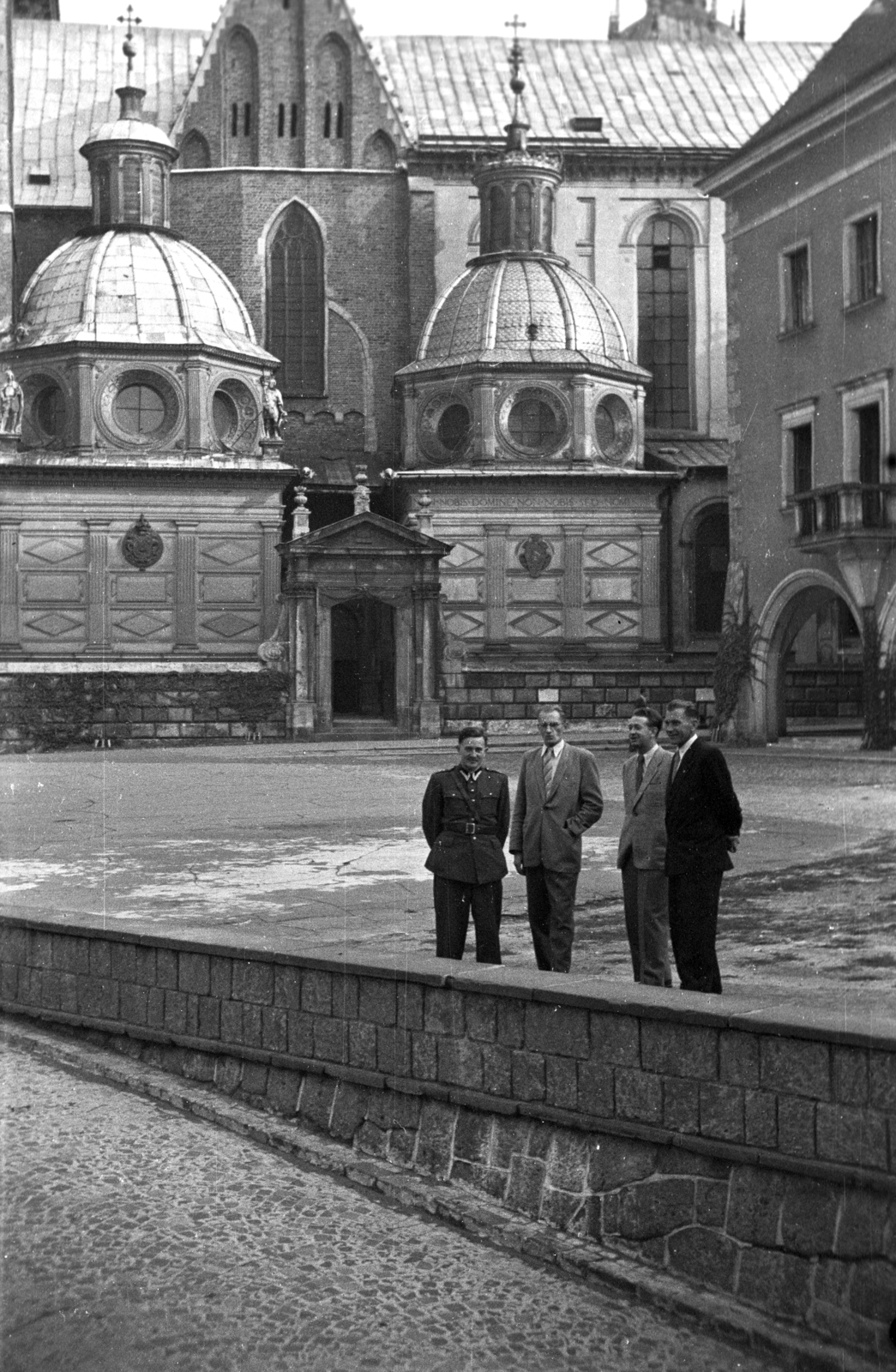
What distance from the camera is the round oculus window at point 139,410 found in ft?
135

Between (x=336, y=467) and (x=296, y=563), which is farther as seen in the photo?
(x=336, y=467)

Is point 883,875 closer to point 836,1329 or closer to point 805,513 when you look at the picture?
point 836,1329

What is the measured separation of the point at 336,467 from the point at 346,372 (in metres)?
2.72

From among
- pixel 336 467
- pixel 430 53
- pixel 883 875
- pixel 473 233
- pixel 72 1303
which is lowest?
pixel 72 1303

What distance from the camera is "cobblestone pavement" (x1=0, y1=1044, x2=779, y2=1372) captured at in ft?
20.6

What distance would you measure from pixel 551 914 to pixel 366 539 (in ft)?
90.1

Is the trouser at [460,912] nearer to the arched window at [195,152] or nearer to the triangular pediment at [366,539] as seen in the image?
the triangular pediment at [366,539]

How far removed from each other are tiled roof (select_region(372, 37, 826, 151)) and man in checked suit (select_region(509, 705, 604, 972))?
38.0 m

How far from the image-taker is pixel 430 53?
1917 inches

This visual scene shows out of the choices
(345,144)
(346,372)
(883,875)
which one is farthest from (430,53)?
(883,875)

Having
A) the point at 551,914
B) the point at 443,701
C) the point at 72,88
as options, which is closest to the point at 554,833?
the point at 551,914

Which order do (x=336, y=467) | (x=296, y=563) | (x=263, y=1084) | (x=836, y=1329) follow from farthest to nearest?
(x=336, y=467)
(x=296, y=563)
(x=263, y=1084)
(x=836, y=1329)

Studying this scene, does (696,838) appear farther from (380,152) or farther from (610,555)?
(380,152)

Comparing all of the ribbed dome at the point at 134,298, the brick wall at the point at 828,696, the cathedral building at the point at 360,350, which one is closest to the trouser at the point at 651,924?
the brick wall at the point at 828,696
